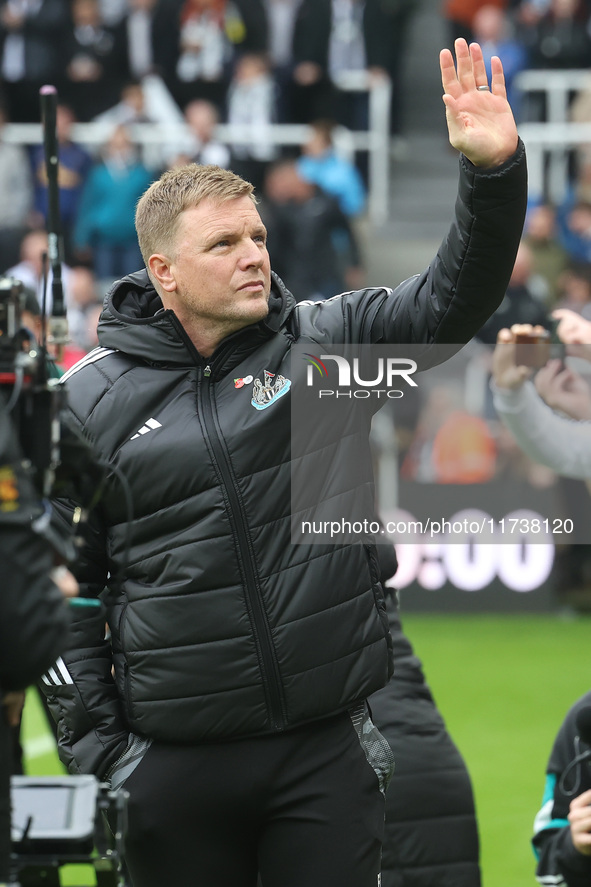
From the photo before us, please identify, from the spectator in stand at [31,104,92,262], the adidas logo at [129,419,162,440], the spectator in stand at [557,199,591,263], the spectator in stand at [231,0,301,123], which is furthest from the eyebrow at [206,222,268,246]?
the spectator in stand at [231,0,301,123]

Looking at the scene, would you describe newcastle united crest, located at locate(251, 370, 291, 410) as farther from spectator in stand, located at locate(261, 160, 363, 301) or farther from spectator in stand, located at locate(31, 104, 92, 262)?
spectator in stand, located at locate(31, 104, 92, 262)

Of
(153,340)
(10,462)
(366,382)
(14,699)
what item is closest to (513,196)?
(366,382)

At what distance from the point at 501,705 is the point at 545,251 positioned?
18.0ft

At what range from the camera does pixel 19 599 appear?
2156 mm

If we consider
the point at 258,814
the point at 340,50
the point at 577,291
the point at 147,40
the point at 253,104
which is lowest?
the point at 258,814

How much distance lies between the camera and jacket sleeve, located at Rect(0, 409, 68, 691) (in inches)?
84.8

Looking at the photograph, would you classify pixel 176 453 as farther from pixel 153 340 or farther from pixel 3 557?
pixel 3 557

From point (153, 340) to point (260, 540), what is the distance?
500mm

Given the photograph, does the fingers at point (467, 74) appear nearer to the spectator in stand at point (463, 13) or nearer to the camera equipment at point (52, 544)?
the camera equipment at point (52, 544)

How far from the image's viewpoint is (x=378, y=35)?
532 inches

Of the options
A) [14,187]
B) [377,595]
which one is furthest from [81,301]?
[377,595]

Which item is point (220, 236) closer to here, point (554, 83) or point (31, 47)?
point (554, 83)

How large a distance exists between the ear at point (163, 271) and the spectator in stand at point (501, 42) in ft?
34.1

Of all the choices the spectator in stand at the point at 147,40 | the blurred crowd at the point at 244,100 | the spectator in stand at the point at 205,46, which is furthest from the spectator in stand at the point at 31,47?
the spectator in stand at the point at 205,46
